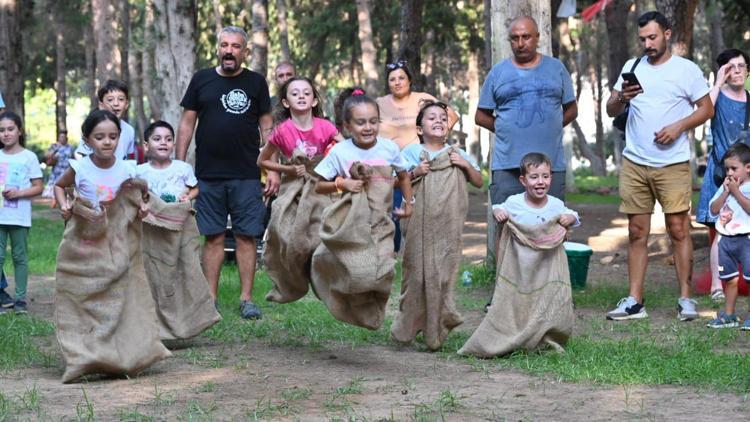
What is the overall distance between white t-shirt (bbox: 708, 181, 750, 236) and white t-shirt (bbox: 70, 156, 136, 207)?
428 cm

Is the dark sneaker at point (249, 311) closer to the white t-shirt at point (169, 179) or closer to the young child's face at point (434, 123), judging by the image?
the white t-shirt at point (169, 179)

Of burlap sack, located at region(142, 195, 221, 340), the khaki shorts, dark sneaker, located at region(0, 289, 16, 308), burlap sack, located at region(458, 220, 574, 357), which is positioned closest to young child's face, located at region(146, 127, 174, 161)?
burlap sack, located at region(142, 195, 221, 340)

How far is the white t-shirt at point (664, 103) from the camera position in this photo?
9.45 metres

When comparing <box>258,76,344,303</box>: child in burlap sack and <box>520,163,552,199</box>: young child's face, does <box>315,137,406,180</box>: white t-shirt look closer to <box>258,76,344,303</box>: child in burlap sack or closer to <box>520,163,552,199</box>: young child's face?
<box>258,76,344,303</box>: child in burlap sack

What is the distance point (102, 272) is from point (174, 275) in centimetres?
125

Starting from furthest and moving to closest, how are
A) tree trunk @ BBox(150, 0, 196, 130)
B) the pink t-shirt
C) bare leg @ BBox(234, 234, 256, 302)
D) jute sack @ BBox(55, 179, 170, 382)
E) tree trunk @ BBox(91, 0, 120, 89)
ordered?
1. tree trunk @ BBox(91, 0, 120, 89)
2. tree trunk @ BBox(150, 0, 196, 130)
3. bare leg @ BBox(234, 234, 256, 302)
4. the pink t-shirt
5. jute sack @ BBox(55, 179, 170, 382)

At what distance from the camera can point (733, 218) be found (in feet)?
29.4

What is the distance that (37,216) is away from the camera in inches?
961

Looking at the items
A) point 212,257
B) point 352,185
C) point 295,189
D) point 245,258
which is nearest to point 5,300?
point 212,257

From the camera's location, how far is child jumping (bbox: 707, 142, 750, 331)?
8.88m

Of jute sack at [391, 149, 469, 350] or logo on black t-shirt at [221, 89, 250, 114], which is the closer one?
jute sack at [391, 149, 469, 350]

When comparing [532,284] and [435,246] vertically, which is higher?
[435,246]

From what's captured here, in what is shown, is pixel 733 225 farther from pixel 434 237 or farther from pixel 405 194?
pixel 405 194

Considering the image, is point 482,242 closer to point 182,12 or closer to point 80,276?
point 182,12
